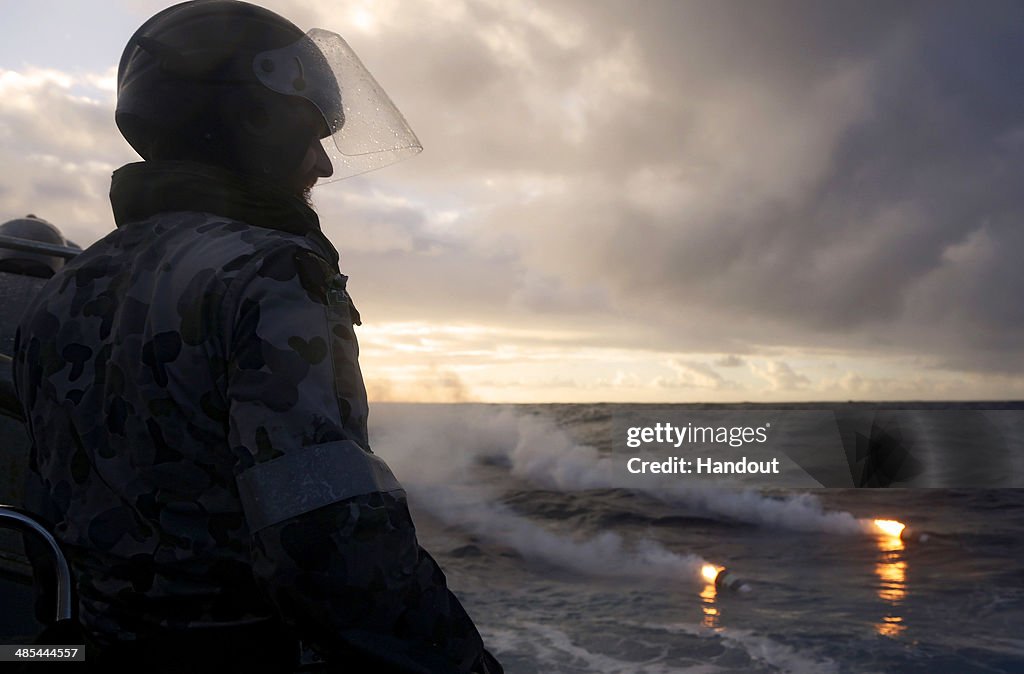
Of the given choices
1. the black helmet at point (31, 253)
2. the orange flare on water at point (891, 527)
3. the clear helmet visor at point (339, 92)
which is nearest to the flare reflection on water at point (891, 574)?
the orange flare on water at point (891, 527)

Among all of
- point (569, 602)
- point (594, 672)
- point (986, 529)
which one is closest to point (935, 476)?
point (986, 529)

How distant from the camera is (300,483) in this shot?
107 cm

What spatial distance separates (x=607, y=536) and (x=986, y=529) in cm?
1194

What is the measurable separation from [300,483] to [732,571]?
21243mm

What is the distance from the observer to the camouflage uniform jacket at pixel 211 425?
110 cm

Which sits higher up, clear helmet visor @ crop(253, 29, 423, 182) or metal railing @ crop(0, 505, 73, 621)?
clear helmet visor @ crop(253, 29, 423, 182)

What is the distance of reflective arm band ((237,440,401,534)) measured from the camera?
1072 mm

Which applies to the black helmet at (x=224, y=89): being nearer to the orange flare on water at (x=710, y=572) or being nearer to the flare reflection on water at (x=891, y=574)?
the flare reflection on water at (x=891, y=574)

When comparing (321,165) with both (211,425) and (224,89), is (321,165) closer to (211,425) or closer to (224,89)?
(224,89)

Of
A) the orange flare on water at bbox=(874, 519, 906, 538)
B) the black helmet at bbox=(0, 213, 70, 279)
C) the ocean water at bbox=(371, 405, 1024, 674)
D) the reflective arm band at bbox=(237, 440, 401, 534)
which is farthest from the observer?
the orange flare on water at bbox=(874, 519, 906, 538)

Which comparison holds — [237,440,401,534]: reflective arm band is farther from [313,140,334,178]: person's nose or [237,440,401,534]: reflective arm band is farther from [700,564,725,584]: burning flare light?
[700,564,725,584]: burning flare light

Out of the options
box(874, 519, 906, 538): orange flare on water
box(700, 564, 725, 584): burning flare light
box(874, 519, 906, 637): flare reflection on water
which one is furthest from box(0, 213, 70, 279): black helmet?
box(874, 519, 906, 538): orange flare on water

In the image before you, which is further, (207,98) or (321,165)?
(321,165)

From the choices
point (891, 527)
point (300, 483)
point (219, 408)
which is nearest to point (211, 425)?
point (219, 408)
